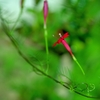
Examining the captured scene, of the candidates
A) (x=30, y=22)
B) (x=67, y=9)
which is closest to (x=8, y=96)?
(x=30, y=22)

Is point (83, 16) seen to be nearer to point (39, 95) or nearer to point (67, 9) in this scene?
point (67, 9)

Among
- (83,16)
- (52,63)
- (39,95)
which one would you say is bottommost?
(39,95)

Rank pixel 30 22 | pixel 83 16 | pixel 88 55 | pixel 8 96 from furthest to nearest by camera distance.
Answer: pixel 8 96 < pixel 30 22 < pixel 88 55 < pixel 83 16

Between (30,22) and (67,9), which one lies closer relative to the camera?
(67,9)

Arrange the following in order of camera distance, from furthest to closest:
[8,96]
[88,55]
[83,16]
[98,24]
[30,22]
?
[8,96] → [30,22] → [88,55] → [98,24] → [83,16]

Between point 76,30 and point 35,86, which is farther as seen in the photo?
point 35,86

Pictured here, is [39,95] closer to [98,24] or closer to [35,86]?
[35,86]

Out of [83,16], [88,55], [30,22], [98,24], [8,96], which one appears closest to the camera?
[83,16]

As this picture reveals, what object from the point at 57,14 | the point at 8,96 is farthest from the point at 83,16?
the point at 8,96

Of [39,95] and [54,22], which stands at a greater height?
[54,22]

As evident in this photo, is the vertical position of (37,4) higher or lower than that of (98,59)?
higher
